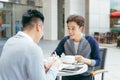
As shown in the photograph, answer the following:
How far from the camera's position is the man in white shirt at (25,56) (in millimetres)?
2053

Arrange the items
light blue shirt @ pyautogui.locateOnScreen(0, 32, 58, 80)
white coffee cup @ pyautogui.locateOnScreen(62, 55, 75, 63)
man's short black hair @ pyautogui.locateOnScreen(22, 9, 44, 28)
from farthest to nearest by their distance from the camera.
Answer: white coffee cup @ pyautogui.locateOnScreen(62, 55, 75, 63) < man's short black hair @ pyautogui.locateOnScreen(22, 9, 44, 28) < light blue shirt @ pyautogui.locateOnScreen(0, 32, 58, 80)

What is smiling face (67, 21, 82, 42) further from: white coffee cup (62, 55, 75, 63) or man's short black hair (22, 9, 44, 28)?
man's short black hair (22, 9, 44, 28)

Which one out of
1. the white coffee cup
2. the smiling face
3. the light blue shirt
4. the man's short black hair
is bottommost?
the white coffee cup

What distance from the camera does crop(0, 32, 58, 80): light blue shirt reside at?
6.73ft

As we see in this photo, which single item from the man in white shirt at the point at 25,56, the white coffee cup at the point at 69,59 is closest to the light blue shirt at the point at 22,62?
the man in white shirt at the point at 25,56

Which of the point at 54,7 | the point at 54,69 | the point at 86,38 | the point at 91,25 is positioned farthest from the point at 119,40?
the point at 54,69

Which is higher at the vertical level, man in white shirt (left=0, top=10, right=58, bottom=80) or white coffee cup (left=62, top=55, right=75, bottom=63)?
man in white shirt (left=0, top=10, right=58, bottom=80)

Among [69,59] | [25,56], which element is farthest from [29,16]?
[69,59]

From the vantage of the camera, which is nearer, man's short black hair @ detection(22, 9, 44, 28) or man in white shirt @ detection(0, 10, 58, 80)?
man in white shirt @ detection(0, 10, 58, 80)

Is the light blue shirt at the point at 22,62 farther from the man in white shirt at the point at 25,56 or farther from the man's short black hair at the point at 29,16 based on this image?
the man's short black hair at the point at 29,16

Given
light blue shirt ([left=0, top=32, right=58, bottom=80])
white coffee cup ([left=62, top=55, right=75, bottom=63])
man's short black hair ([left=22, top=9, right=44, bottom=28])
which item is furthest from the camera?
white coffee cup ([left=62, top=55, right=75, bottom=63])

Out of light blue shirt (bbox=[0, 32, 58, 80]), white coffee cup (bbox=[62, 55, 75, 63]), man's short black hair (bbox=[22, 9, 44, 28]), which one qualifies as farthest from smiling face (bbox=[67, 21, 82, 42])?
light blue shirt (bbox=[0, 32, 58, 80])

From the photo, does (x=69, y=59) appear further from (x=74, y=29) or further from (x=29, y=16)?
(x=29, y=16)

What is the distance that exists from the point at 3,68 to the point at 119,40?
54.0 ft
